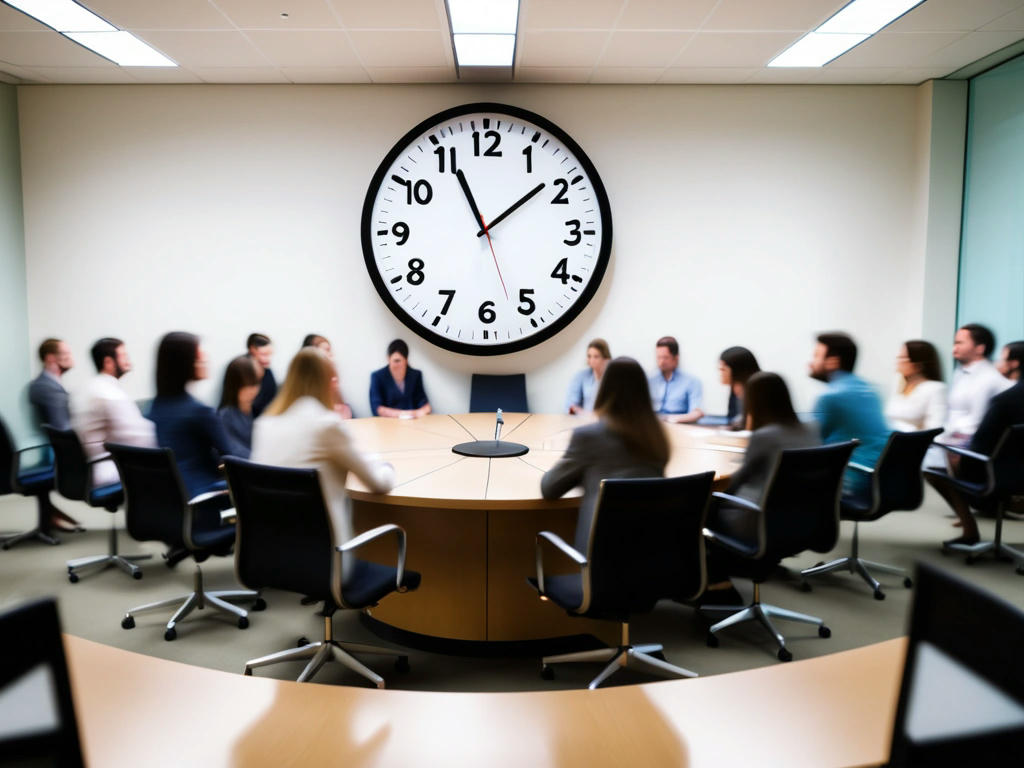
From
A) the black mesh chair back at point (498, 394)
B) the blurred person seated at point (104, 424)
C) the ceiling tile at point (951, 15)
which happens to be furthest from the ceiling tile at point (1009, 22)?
the blurred person seated at point (104, 424)

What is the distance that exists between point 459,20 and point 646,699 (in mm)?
3786

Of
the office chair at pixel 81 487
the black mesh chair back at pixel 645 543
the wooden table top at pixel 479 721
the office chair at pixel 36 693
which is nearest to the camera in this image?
the office chair at pixel 36 693

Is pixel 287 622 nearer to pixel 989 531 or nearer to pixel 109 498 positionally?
pixel 109 498

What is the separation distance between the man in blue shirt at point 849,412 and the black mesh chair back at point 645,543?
4.78 ft

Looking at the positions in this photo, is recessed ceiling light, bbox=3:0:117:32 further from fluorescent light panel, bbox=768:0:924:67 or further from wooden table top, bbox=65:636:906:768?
fluorescent light panel, bbox=768:0:924:67

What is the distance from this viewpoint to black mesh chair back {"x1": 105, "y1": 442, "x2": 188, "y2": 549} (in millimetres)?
2740

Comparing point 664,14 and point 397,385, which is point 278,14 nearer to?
point 664,14

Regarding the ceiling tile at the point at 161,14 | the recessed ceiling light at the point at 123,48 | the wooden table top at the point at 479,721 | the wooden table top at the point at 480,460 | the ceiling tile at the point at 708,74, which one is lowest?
the wooden table top at the point at 479,721

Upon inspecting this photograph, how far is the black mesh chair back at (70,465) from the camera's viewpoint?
11.1 feet

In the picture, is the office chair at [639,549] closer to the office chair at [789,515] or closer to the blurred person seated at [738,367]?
the office chair at [789,515]

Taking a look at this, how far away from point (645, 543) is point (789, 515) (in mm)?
773

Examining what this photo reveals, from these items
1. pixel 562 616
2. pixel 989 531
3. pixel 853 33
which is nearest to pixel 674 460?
pixel 562 616

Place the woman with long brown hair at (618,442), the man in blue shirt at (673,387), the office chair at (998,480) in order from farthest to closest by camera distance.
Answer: the man in blue shirt at (673,387)
the office chair at (998,480)
the woman with long brown hair at (618,442)

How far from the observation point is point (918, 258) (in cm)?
522
